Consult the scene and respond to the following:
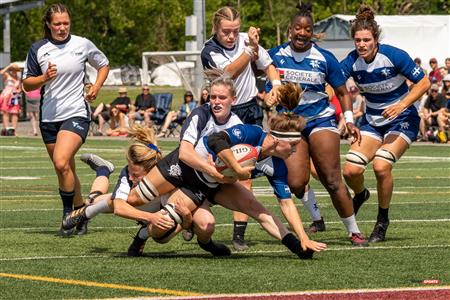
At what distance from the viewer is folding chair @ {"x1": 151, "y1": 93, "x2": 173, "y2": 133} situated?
3750cm

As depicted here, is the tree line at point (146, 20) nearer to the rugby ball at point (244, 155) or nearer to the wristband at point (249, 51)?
the wristband at point (249, 51)

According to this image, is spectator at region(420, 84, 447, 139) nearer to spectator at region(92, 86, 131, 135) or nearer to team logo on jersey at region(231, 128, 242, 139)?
spectator at region(92, 86, 131, 135)

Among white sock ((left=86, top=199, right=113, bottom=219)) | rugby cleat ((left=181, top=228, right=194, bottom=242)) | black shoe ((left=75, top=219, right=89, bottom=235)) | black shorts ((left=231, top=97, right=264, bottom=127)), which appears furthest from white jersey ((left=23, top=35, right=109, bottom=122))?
black shorts ((left=231, top=97, right=264, bottom=127))

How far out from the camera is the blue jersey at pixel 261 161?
10156 mm

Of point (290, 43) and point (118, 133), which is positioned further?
point (118, 133)

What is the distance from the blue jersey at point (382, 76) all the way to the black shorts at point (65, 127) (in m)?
2.60

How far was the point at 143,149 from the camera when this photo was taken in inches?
432

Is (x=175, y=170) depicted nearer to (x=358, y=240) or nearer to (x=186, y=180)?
(x=186, y=180)

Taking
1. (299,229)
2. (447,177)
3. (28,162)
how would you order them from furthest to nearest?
(28,162) < (447,177) < (299,229)

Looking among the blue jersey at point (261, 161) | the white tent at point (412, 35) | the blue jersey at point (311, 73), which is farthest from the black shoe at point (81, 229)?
the white tent at point (412, 35)

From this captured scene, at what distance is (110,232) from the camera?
512 inches

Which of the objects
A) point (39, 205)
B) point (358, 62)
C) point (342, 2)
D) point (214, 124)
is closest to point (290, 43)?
point (358, 62)

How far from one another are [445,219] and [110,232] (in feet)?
11.5

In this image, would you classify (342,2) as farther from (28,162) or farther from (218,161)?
(218,161)
